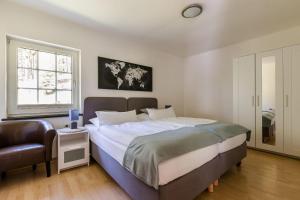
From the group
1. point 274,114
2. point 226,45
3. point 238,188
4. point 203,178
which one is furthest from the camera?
point 226,45

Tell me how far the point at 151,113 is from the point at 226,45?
244cm

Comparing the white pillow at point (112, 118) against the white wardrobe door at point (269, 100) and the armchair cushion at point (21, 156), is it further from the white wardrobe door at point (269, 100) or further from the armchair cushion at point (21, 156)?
the white wardrobe door at point (269, 100)

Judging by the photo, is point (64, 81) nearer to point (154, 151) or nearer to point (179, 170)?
point (154, 151)

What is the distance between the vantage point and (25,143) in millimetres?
2223

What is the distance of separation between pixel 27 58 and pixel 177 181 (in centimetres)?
282

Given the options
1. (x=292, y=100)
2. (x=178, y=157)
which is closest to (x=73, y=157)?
(x=178, y=157)

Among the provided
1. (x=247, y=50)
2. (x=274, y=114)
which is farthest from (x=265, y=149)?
(x=247, y=50)

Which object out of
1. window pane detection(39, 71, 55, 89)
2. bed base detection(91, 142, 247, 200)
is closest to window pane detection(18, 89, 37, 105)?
window pane detection(39, 71, 55, 89)

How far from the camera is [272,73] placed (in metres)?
3.06

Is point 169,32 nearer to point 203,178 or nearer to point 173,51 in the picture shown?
point 173,51

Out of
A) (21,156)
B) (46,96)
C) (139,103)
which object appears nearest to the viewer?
(21,156)

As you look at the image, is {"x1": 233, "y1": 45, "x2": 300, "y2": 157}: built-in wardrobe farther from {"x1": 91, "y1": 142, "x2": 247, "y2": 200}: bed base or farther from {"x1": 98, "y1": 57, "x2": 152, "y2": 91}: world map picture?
{"x1": 98, "y1": 57, "x2": 152, "y2": 91}: world map picture

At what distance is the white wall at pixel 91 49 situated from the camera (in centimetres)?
226

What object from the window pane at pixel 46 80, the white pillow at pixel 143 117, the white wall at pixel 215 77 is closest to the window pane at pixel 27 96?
the window pane at pixel 46 80
